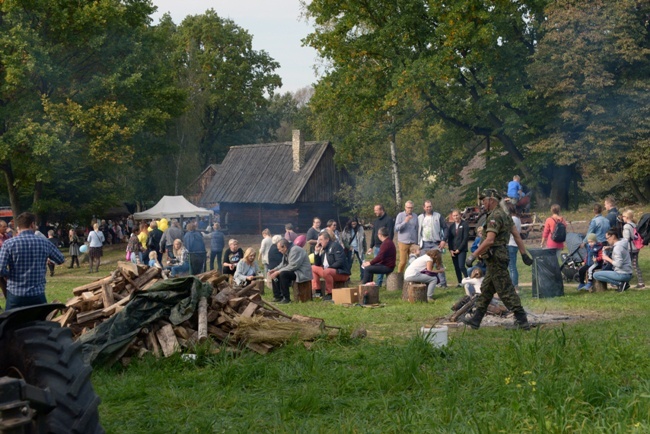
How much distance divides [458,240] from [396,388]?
11953 mm

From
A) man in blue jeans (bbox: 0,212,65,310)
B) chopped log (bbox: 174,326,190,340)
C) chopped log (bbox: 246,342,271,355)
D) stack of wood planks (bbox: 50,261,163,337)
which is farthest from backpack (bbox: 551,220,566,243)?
man in blue jeans (bbox: 0,212,65,310)

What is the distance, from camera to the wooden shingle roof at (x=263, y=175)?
55500mm

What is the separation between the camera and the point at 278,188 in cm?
5616

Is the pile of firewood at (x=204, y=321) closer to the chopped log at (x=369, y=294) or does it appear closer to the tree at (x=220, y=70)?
the chopped log at (x=369, y=294)

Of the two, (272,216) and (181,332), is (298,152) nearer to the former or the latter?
(272,216)

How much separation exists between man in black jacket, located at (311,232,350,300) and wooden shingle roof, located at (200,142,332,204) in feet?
113

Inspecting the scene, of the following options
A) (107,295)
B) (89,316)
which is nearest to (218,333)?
(89,316)

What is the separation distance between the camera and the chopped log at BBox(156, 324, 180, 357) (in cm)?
1040

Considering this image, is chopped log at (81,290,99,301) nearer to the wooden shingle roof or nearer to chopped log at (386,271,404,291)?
chopped log at (386,271,404,291)

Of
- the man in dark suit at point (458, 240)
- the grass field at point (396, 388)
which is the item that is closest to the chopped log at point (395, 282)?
the man in dark suit at point (458, 240)

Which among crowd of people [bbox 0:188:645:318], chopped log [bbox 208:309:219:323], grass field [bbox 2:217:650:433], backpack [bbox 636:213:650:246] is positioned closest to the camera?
grass field [bbox 2:217:650:433]

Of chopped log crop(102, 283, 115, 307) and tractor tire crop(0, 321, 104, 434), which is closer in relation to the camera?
tractor tire crop(0, 321, 104, 434)

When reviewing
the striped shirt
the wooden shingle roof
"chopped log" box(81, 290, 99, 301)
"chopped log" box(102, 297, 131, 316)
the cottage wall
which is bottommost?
"chopped log" box(102, 297, 131, 316)

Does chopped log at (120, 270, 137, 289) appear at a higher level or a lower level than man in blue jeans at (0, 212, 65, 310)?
lower
